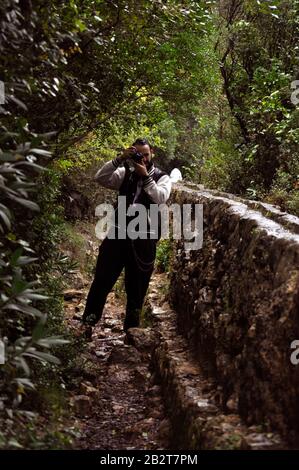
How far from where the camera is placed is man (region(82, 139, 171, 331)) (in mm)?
6168

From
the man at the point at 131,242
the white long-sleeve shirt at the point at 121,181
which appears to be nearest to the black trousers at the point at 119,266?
the man at the point at 131,242

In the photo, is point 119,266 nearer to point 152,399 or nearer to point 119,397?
point 119,397

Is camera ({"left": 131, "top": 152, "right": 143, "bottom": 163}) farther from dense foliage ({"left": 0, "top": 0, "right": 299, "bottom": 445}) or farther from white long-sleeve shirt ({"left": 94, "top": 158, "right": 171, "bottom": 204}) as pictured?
dense foliage ({"left": 0, "top": 0, "right": 299, "bottom": 445})

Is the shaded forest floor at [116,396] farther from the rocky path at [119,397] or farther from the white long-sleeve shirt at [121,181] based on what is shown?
the white long-sleeve shirt at [121,181]

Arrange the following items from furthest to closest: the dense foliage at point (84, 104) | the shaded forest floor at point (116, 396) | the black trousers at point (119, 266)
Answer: the black trousers at point (119, 266) → the shaded forest floor at point (116, 396) → the dense foliage at point (84, 104)

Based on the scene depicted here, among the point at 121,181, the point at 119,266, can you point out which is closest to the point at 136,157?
the point at 121,181

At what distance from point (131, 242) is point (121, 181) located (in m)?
0.68

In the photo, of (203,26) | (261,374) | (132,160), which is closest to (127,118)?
(132,160)

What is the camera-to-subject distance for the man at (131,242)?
6.17 meters

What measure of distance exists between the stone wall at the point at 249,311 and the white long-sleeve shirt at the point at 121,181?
1.89ft

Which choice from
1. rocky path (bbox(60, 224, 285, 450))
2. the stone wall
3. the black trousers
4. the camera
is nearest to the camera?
the stone wall

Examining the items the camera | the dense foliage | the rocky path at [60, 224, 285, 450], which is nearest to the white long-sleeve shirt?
the camera

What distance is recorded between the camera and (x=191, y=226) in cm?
713

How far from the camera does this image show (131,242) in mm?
6312
